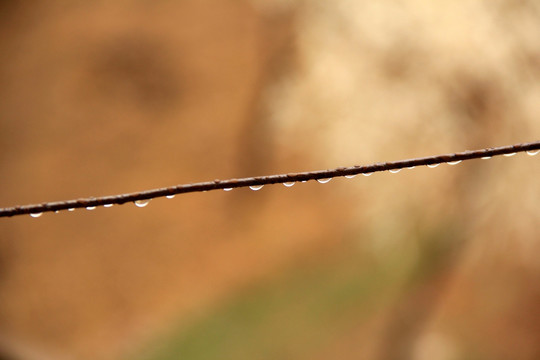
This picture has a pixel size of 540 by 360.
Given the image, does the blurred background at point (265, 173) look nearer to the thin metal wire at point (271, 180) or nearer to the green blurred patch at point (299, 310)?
the green blurred patch at point (299, 310)

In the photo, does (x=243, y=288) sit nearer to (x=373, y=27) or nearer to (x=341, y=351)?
(x=341, y=351)

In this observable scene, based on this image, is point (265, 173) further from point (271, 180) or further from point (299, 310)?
point (271, 180)

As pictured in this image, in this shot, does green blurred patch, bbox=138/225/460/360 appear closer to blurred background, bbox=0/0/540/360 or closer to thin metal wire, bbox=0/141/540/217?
blurred background, bbox=0/0/540/360

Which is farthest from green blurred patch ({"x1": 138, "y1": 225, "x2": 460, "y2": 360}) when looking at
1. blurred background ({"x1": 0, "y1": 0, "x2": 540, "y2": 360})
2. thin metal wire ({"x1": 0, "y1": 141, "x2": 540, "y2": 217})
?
thin metal wire ({"x1": 0, "y1": 141, "x2": 540, "y2": 217})

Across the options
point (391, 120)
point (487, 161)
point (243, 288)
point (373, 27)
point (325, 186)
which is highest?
point (373, 27)

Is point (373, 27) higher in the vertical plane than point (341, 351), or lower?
higher

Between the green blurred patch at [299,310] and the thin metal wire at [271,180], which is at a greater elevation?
the thin metal wire at [271,180]

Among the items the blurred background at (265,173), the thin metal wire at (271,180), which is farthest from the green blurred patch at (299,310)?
the thin metal wire at (271,180)

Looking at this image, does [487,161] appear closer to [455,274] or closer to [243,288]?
[455,274]

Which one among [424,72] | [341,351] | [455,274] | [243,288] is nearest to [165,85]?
[243,288]
